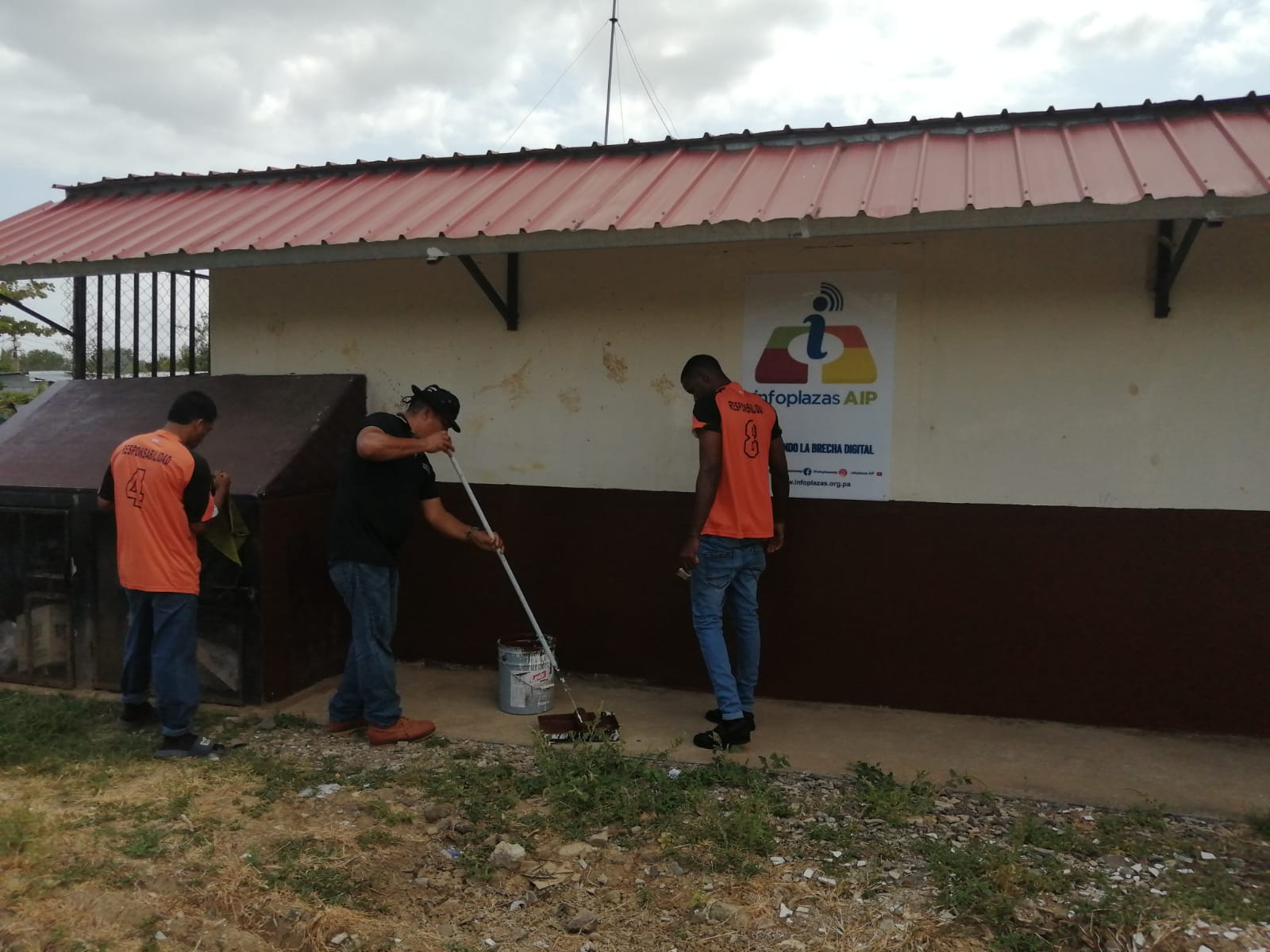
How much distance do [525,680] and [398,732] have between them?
72 cm

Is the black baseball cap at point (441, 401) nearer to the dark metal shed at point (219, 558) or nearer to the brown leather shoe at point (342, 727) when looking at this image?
the dark metal shed at point (219, 558)

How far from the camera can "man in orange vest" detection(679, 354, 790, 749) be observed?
445 centimetres

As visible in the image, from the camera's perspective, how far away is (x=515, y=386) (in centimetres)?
571

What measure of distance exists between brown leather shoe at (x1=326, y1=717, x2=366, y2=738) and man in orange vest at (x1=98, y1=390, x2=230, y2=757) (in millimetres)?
534

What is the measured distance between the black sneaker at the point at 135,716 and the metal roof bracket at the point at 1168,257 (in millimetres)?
5509

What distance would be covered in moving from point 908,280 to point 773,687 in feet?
7.80

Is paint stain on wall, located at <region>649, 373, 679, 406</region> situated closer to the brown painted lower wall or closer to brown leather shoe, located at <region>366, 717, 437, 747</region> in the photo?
the brown painted lower wall

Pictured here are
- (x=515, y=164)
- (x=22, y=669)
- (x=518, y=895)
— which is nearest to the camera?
(x=518, y=895)

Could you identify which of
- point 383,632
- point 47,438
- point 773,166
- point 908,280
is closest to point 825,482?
point 908,280

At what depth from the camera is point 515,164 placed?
6.13m

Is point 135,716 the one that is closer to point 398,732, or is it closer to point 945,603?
point 398,732

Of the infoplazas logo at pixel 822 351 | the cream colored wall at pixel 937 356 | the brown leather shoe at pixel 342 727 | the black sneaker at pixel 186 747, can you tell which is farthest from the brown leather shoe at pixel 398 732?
the infoplazas logo at pixel 822 351

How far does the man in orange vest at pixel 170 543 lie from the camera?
4.36 metres

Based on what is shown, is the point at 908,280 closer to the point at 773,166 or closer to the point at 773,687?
the point at 773,166
